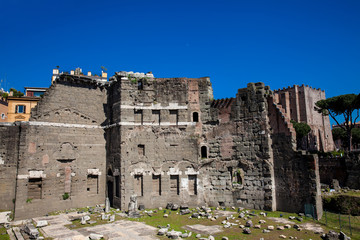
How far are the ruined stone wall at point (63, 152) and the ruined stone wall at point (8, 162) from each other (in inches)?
17.6

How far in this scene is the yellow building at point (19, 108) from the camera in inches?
1474

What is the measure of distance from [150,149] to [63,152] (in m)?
6.45

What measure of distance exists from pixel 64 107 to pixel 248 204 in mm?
15450

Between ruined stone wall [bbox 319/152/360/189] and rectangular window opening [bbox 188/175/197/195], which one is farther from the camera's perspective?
ruined stone wall [bbox 319/152/360/189]

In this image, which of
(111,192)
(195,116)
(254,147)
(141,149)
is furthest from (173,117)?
(111,192)

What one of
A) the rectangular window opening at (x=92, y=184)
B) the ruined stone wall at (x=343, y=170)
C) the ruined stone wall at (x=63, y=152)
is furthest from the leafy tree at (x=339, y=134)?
the rectangular window opening at (x=92, y=184)

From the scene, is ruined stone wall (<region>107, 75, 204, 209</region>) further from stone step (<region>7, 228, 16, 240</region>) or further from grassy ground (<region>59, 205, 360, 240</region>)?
stone step (<region>7, 228, 16, 240</region>)

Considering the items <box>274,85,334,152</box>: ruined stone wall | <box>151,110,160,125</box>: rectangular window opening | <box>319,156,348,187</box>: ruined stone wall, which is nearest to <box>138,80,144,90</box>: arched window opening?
<box>151,110,160,125</box>: rectangular window opening

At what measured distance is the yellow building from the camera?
37.4 metres

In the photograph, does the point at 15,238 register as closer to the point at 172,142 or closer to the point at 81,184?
the point at 81,184

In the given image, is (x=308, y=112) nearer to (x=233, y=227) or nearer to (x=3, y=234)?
(x=233, y=227)

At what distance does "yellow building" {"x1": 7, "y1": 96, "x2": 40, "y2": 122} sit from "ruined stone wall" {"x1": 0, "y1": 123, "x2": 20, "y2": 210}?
20.5 m

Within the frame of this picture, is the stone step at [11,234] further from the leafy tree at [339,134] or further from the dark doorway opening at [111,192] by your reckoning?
the leafy tree at [339,134]

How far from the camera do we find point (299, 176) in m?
17.5
